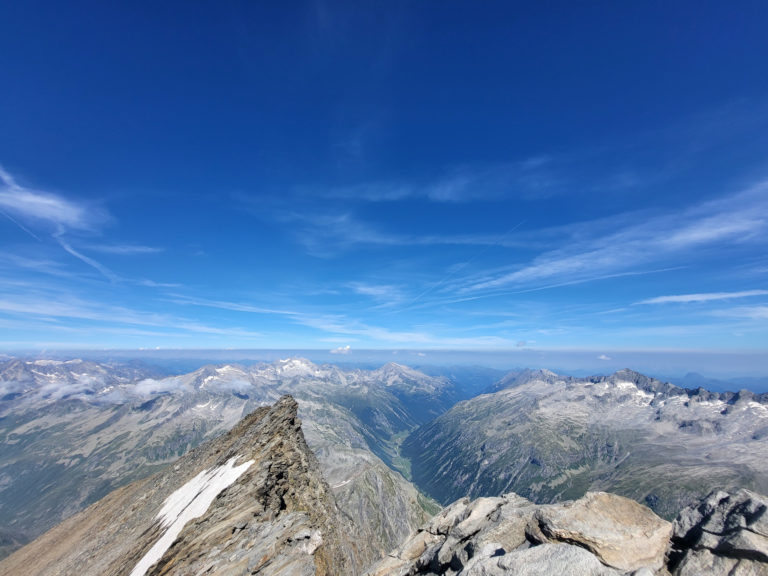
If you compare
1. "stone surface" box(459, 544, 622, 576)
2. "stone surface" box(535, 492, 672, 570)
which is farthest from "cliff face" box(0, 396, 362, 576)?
"stone surface" box(535, 492, 672, 570)

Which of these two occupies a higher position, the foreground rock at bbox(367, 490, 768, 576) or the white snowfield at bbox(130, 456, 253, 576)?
the foreground rock at bbox(367, 490, 768, 576)

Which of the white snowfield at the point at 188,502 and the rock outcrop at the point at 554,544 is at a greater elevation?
the rock outcrop at the point at 554,544

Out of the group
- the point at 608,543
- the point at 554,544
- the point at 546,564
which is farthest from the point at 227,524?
the point at 608,543

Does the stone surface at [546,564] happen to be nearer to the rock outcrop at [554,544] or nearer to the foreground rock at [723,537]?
the rock outcrop at [554,544]

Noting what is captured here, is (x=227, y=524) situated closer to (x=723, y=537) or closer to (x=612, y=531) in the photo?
(x=612, y=531)

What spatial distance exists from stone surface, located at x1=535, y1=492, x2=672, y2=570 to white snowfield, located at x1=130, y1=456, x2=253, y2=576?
24.7 m

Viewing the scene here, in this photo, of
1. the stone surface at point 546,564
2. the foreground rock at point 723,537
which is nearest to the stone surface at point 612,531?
the foreground rock at point 723,537

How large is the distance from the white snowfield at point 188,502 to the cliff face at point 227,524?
0.31 feet

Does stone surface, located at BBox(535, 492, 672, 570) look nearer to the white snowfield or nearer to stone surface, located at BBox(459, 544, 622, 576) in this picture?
stone surface, located at BBox(459, 544, 622, 576)

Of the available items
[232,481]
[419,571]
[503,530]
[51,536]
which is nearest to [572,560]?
[503,530]

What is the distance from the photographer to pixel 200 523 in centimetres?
2302

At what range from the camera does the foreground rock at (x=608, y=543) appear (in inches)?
469

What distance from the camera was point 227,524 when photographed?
71.6 ft

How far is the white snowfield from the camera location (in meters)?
23.3
